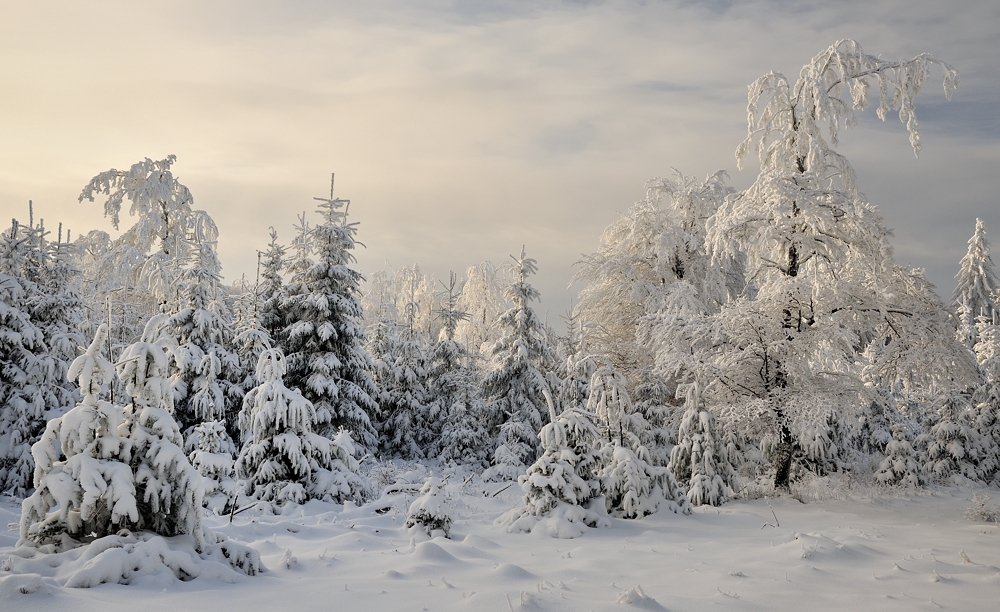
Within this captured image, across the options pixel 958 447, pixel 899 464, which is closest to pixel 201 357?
pixel 899 464

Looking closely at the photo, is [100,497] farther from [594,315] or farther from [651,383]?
[594,315]

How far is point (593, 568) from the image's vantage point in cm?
738

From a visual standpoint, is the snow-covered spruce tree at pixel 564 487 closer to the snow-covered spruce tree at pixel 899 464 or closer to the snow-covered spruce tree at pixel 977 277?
the snow-covered spruce tree at pixel 899 464

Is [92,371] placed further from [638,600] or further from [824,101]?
[824,101]

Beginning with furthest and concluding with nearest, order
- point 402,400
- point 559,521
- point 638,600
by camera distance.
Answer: point 402,400, point 559,521, point 638,600

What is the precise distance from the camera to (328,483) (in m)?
12.2

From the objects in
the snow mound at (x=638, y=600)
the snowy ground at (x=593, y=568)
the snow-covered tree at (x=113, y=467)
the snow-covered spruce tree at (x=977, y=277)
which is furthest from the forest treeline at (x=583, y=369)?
the snow-covered spruce tree at (x=977, y=277)

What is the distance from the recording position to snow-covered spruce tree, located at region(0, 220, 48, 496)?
15.1m

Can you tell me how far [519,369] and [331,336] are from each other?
273 inches

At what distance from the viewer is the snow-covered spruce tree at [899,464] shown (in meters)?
15.8

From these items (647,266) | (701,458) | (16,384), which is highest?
(647,266)

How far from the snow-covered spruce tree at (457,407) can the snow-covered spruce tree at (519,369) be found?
77 centimetres

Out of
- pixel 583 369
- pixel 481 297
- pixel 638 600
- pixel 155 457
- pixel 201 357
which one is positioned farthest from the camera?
pixel 481 297

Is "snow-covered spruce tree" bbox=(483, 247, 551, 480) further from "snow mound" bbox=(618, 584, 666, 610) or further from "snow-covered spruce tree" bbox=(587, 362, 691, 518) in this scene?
"snow mound" bbox=(618, 584, 666, 610)
